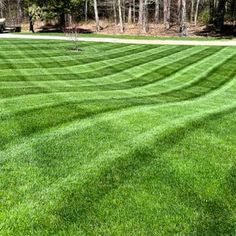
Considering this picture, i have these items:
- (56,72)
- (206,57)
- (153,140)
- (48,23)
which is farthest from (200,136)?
(48,23)

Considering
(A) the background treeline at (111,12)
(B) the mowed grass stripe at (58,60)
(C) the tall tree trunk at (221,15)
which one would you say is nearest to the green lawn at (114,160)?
(B) the mowed grass stripe at (58,60)

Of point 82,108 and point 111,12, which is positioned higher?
point 82,108

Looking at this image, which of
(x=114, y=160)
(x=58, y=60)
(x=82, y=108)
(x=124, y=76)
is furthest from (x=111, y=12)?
(x=114, y=160)

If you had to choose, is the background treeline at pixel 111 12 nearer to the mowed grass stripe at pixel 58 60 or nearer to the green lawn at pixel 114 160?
the mowed grass stripe at pixel 58 60

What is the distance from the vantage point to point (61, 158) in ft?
27.0

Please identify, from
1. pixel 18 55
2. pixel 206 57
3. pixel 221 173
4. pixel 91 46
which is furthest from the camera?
pixel 91 46

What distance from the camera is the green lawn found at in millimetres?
6195

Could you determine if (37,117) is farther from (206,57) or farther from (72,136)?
(206,57)

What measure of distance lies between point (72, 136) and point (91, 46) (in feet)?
80.1

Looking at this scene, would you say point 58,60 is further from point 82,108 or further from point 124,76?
point 82,108

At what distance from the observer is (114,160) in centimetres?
816

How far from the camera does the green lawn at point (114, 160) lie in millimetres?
6195

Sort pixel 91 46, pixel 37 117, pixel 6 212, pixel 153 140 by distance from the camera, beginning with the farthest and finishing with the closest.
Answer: pixel 91 46
pixel 37 117
pixel 153 140
pixel 6 212

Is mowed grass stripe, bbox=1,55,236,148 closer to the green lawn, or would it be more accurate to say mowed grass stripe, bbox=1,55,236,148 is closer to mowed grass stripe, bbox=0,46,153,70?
the green lawn
